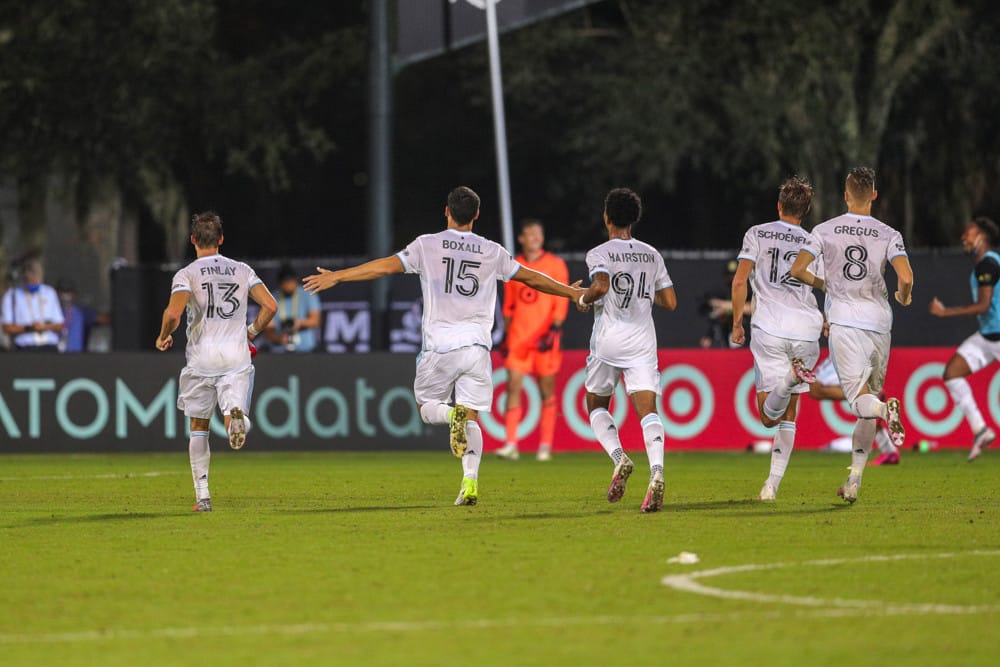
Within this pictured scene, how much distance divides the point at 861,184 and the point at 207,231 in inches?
172

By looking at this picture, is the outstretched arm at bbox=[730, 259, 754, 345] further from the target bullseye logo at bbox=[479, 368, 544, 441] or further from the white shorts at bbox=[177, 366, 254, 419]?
the target bullseye logo at bbox=[479, 368, 544, 441]

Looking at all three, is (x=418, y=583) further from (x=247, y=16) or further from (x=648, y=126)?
(x=247, y=16)

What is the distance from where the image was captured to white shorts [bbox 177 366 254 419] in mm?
13039

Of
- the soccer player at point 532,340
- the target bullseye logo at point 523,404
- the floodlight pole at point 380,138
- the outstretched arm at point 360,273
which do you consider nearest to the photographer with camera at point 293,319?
the floodlight pole at point 380,138

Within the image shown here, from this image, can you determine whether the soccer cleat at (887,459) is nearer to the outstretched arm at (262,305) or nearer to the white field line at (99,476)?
the white field line at (99,476)

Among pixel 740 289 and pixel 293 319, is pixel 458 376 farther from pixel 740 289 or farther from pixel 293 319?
pixel 293 319

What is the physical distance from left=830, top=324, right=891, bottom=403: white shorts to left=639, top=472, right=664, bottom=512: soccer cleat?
142 centimetres

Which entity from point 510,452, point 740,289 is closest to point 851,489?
point 740,289

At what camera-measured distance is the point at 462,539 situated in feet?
36.4

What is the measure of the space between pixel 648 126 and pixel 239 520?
83.5 feet

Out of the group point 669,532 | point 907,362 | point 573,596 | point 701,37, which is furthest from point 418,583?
point 701,37

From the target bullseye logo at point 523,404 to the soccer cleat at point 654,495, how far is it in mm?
8956

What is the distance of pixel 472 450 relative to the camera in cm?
1317

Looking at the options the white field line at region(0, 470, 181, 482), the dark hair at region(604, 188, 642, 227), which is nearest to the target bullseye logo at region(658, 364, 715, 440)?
the white field line at region(0, 470, 181, 482)
